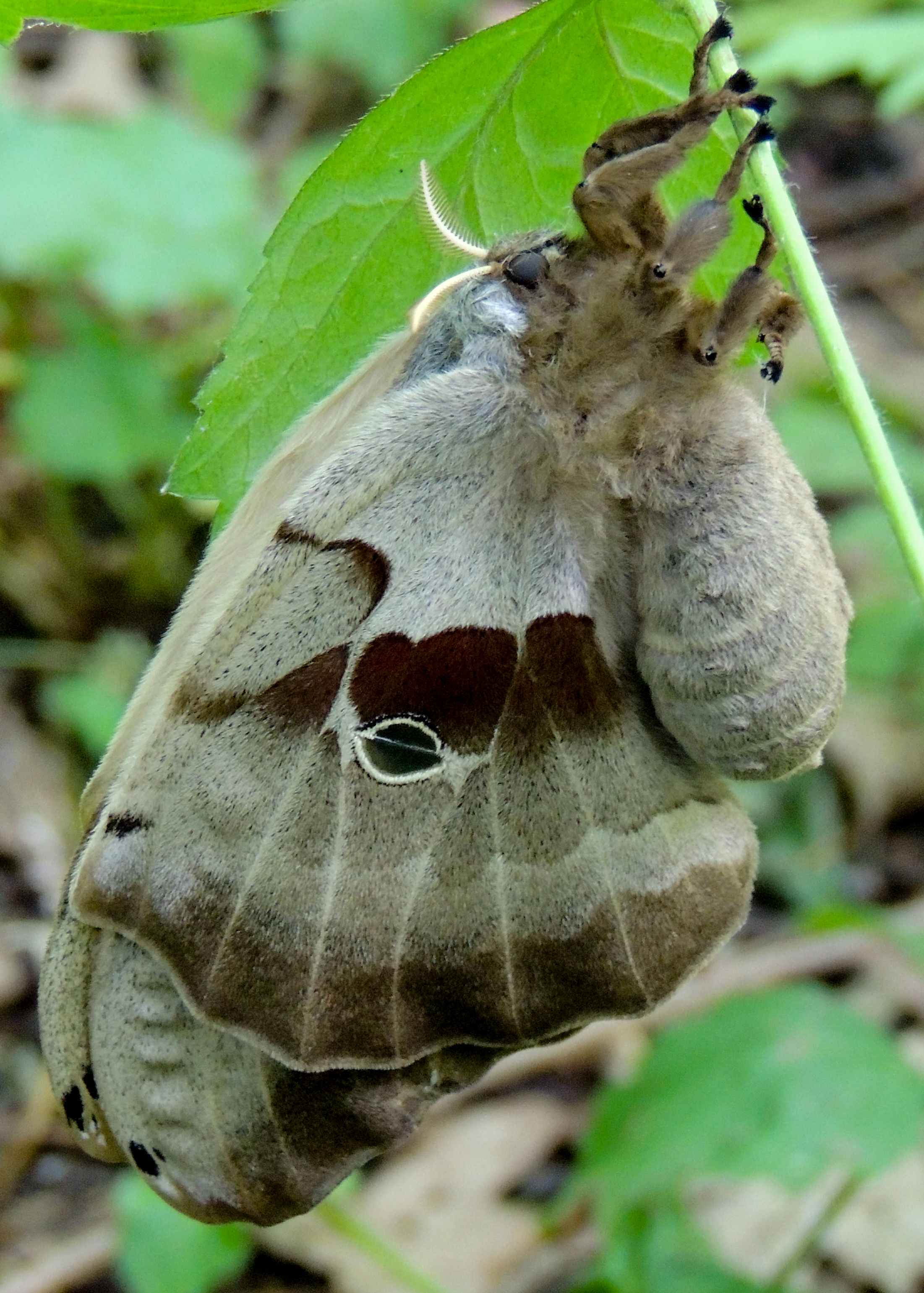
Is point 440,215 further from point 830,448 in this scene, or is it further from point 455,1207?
point 830,448

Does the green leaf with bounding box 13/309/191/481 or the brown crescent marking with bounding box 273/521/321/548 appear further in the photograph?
the green leaf with bounding box 13/309/191/481

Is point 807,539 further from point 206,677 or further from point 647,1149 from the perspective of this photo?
point 647,1149

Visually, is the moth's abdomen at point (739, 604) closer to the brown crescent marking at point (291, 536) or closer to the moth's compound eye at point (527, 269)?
the moth's compound eye at point (527, 269)

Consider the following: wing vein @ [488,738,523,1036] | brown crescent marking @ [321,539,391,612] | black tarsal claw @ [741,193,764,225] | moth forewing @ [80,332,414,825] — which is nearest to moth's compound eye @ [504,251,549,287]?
moth forewing @ [80,332,414,825]

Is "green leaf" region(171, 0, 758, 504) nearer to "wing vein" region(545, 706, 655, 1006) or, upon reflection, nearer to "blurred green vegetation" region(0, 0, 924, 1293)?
"blurred green vegetation" region(0, 0, 924, 1293)

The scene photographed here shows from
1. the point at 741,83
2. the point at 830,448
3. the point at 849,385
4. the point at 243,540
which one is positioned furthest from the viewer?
the point at 830,448

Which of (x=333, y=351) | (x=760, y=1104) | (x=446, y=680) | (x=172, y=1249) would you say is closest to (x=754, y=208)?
(x=333, y=351)

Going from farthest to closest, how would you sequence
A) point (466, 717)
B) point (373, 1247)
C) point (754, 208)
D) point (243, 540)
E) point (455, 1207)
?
1. point (455, 1207)
2. point (373, 1247)
3. point (243, 540)
4. point (466, 717)
5. point (754, 208)

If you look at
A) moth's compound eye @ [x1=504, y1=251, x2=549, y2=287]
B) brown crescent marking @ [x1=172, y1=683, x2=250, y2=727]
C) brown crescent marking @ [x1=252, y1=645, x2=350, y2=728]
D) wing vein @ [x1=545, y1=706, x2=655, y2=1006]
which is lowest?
wing vein @ [x1=545, y1=706, x2=655, y2=1006]
